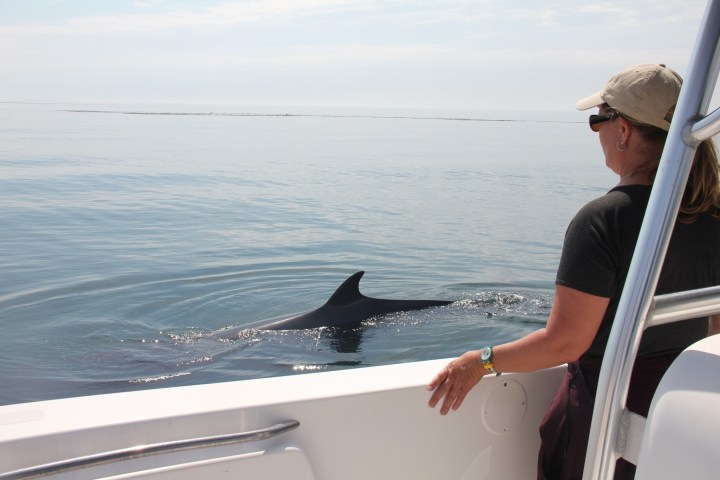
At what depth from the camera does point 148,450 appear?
2.06 meters

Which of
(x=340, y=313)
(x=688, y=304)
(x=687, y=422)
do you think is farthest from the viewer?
(x=340, y=313)

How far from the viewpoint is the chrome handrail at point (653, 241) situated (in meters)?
1.55

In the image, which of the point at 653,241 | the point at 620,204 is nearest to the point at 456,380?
the point at 620,204

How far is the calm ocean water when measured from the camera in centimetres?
690

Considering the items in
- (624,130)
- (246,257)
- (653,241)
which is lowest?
(246,257)

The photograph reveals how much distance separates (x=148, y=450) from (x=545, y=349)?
3.68 ft

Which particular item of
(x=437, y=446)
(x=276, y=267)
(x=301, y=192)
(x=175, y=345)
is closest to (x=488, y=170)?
(x=301, y=192)

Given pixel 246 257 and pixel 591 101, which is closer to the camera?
pixel 591 101

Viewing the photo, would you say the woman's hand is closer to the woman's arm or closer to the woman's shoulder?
the woman's arm

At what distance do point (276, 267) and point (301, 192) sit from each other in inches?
331

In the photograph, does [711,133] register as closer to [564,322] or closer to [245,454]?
[564,322]

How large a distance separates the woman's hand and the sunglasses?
76 centimetres

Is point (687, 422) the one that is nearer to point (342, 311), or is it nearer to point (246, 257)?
point (342, 311)

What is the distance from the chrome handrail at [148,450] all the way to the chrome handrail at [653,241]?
2.98 feet
